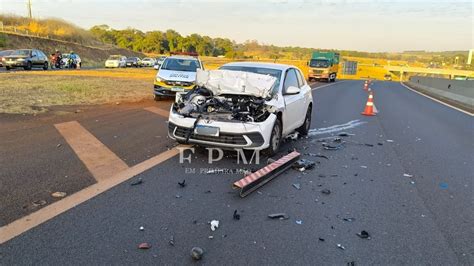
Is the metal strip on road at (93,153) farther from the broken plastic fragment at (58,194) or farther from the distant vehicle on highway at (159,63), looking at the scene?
the distant vehicle on highway at (159,63)

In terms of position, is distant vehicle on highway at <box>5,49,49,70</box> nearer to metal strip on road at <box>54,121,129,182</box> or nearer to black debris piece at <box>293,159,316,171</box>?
metal strip on road at <box>54,121,129,182</box>

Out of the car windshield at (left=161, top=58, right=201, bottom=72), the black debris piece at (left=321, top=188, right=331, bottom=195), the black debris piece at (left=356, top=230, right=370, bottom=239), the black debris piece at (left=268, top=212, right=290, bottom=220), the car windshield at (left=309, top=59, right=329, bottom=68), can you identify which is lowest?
the black debris piece at (left=321, top=188, right=331, bottom=195)

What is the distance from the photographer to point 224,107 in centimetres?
689

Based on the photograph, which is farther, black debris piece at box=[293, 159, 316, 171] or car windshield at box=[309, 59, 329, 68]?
car windshield at box=[309, 59, 329, 68]

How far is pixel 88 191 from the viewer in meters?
4.71

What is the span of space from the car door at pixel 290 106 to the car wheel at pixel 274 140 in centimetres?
29

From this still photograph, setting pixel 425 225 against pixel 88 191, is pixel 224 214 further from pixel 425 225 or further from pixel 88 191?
pixel 425 225

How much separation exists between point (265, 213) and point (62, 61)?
136 ft

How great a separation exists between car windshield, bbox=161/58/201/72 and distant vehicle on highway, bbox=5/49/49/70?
1918 centimetres

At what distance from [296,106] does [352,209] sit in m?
3.62

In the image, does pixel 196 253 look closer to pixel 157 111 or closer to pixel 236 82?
pixel 236 82

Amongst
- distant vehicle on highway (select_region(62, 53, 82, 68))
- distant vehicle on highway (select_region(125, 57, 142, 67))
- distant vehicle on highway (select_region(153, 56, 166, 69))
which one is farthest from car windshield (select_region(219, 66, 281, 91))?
distant vehicle on highway (select_region(125, 57, 142, 67))

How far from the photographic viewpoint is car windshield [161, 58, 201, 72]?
15.9m

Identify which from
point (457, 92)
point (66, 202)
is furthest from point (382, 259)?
point (457, 92)
